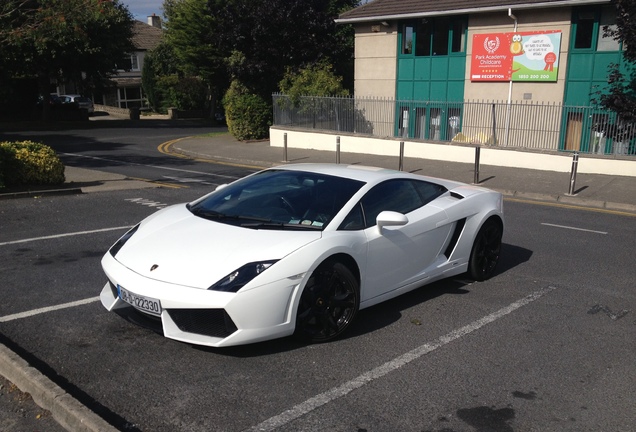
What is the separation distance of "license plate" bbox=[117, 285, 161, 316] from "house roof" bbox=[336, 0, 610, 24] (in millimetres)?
18556

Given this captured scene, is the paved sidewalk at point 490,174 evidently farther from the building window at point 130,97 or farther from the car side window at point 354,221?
the building window at point 130,97

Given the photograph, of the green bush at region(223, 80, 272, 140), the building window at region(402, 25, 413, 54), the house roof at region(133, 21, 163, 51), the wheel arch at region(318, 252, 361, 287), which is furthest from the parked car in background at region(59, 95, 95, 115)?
the wheel arch at region(318, 252, 361, 287)

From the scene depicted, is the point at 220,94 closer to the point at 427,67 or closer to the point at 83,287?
the point at 427,67

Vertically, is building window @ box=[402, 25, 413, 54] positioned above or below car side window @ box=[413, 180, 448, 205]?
above

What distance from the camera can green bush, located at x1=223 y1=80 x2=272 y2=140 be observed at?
2620 centimetres

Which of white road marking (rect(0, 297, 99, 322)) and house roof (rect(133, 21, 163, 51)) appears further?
house roof (rect(133, 21, 163, 51))

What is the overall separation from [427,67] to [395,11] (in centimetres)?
255

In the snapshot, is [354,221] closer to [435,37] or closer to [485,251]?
[485,251]

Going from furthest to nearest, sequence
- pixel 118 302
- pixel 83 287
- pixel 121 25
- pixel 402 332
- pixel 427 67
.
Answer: pixel 121 25, pixel 427 67, pixel 83 287, pixel 402 332, pixel 118 302

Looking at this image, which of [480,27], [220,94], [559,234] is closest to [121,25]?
[220,94]

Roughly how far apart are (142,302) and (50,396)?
0.93m

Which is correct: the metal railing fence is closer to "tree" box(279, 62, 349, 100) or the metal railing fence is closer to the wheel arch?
"tree" box(279, 62, 349, 100)

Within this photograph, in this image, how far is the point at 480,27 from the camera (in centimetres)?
2202

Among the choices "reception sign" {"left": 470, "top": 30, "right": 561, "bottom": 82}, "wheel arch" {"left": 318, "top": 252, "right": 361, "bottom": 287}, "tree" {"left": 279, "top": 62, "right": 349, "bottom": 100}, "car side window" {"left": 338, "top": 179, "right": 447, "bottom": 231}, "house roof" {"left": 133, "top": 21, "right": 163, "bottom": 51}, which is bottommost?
Result: "wheel arch" {"left": 318, "top": 252, "right": 361, "bottom": 287}
